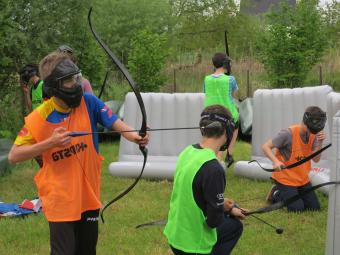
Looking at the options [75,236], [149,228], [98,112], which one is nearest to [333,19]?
[149,228]

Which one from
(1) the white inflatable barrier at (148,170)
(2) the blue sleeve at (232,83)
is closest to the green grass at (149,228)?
(1) the white inflatable barrier at (148,170)

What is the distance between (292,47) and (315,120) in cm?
909

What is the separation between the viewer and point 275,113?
9008 millimetres

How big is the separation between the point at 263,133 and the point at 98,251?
14.5 ft

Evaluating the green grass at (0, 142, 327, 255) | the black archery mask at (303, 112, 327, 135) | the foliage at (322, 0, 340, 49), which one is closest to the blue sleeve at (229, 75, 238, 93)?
the green grass at (0, 142, 327, 255)

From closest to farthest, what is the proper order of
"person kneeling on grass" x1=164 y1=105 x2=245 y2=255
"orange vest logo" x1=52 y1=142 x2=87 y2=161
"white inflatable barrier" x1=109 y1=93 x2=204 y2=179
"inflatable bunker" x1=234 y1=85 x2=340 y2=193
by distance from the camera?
"person kneeling on grass" x1=164 y1=105 x2=245 y2=255
"orange vest logo" x1=52 y1=142 x2=87 y2=161
"inflatable bunker" x1=234 y1=85 x2=340 y2=193
"white inflatable barrier" x1=109 y1=93 x2=204 y2=179

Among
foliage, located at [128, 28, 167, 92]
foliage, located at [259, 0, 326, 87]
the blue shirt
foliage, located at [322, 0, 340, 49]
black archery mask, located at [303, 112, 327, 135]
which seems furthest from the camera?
foliage, located at [322, 0, 340, 49]

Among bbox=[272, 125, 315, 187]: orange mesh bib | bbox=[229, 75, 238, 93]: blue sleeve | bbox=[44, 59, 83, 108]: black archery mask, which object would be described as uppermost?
bbox=[44, 59, 83, 108]: black archery mask

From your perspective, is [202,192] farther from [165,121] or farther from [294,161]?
[165,121]

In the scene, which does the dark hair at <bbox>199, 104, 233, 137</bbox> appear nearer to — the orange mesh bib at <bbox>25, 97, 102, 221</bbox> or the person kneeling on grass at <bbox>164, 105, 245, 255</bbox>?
the person kneeling on grass at <bbox>164, 105, 245, 255</bbox>

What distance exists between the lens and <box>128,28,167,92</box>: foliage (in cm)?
1491

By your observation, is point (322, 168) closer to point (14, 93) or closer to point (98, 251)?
point (98, 251)

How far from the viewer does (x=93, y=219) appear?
3.92 metres

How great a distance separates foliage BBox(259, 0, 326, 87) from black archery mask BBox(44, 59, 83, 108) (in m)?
11.5
